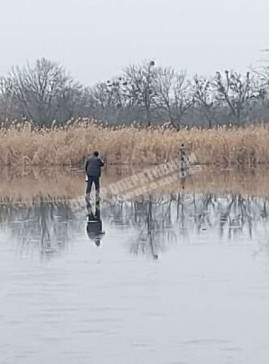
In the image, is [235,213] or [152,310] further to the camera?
[235,213]

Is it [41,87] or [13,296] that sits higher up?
[41,87]

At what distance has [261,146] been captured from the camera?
143 ft

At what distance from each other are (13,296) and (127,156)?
33.5 meters

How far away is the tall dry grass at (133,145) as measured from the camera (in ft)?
144

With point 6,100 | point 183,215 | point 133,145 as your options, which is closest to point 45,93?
point 6,100

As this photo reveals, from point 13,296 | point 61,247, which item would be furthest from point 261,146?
point 13,296

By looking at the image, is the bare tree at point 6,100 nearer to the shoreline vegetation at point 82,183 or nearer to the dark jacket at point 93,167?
the shoreline vegetation at point 82,183

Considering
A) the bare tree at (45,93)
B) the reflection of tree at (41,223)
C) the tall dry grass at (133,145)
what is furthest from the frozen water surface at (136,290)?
the bare tree at (45,93)

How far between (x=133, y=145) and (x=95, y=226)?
26060mm

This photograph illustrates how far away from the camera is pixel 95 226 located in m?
19.0

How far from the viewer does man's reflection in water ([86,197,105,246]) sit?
1700 cm

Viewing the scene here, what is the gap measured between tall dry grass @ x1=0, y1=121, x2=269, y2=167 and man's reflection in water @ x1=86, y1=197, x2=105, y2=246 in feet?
69.0

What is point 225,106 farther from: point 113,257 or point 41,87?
point 113,257


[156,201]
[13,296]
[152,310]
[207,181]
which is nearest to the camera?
[152,310]
